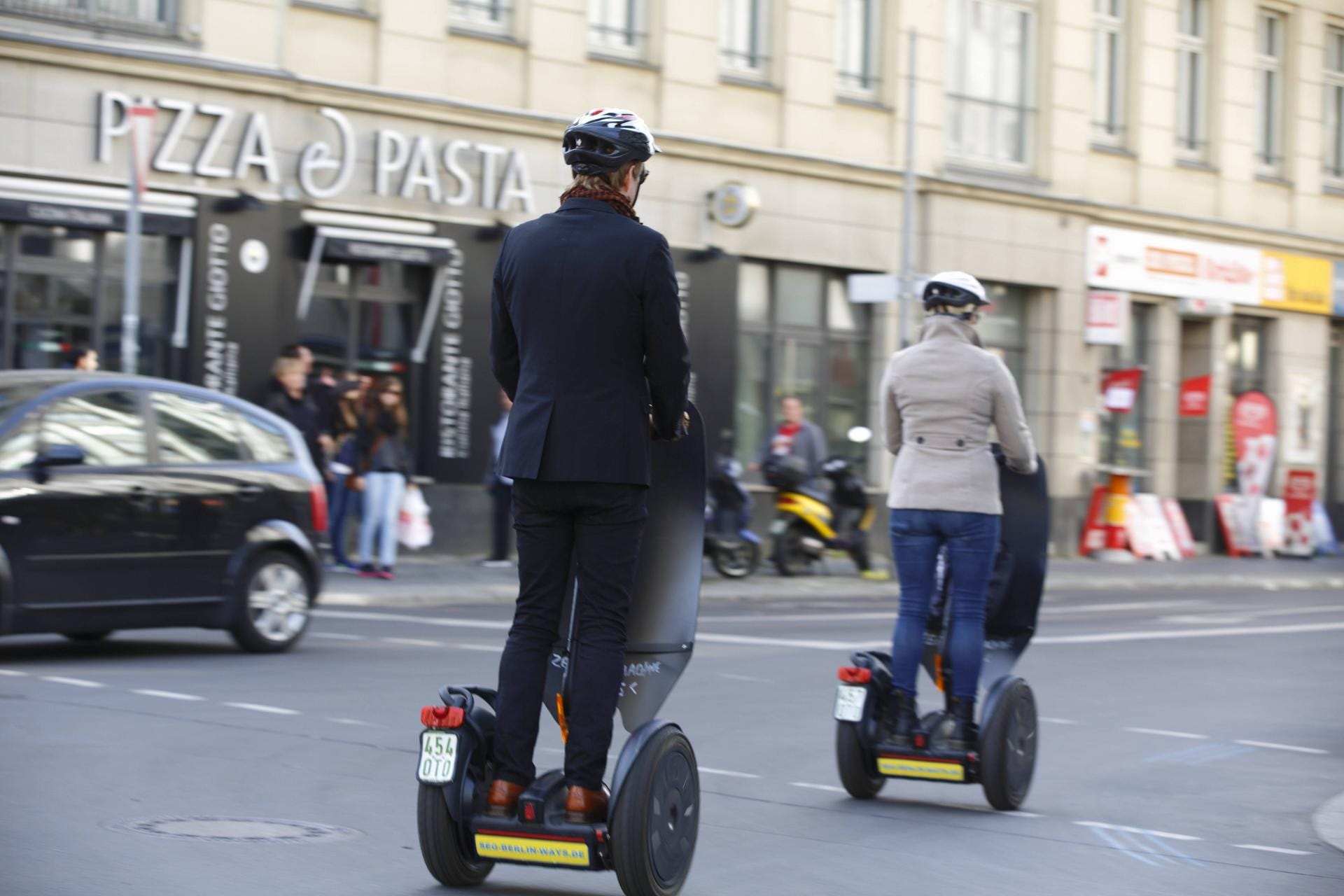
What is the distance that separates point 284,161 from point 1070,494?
13298mm

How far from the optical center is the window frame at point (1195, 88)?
31.3 meters

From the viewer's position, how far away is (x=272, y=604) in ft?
38.2

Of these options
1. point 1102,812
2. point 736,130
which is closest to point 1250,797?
point 1102,812

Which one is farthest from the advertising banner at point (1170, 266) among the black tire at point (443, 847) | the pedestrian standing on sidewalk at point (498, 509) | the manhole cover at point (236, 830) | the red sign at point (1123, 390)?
the black tire at point (443, 847)

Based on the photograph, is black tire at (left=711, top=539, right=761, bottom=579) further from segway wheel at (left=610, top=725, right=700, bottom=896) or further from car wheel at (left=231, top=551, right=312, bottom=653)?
segway wheel at (left=610, top=725, right=700, bottom=896)

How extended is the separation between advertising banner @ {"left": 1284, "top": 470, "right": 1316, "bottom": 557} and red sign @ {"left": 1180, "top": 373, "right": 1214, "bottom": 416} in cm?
179

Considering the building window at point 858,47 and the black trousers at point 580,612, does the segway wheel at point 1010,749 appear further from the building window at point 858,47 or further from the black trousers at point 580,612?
the building window at point 858,47

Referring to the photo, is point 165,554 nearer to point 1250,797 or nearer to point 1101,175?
point 1250,797

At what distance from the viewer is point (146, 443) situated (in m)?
11.0

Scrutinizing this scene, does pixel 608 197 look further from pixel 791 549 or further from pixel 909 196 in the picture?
pixel 909 196

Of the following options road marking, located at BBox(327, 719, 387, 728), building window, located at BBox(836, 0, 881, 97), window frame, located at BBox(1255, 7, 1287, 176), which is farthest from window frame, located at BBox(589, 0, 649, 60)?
road marking, located at BBox(327, 719, 387, 728)

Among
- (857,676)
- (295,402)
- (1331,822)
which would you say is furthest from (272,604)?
(1331,822)

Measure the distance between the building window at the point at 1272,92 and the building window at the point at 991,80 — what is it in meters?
5.88

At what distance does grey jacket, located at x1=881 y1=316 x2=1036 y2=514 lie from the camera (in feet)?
23.1
